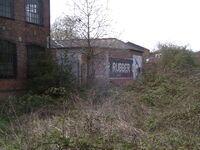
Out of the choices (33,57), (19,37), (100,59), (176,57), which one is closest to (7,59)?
(19,37)

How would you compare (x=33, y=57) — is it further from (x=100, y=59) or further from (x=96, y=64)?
(x=100, y=59)

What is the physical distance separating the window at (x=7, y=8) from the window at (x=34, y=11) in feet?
4.33

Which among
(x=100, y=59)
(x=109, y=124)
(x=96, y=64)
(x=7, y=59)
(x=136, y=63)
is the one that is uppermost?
(x=100, y=59)

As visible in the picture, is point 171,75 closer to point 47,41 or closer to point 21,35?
point 47,41

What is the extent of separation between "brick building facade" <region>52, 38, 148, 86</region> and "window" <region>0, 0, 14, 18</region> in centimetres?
393

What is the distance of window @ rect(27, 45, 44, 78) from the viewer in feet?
58.5

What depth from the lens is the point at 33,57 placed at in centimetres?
1869

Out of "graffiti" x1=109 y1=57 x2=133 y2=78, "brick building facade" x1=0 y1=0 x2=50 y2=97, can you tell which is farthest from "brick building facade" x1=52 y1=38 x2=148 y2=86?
"brick building facade" x1=0 y1=0 x2=50 y2=97

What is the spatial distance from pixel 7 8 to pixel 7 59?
2.85 m

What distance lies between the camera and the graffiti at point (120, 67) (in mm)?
25281

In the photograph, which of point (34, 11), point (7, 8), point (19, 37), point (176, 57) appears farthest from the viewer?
point (176, 57)

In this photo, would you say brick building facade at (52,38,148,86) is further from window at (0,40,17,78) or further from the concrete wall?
window at (0,40,17,78)

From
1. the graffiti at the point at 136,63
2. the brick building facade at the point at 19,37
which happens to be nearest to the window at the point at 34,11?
the brick building facade at the point at 19,37

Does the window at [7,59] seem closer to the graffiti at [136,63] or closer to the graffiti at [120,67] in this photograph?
the graffiti at [120,67]
